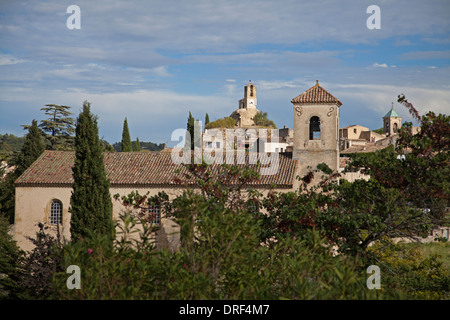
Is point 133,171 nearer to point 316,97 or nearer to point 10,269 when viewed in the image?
point 316,97

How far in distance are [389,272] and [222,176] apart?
7.93 meters

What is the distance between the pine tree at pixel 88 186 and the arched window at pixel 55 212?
5689 millimetres

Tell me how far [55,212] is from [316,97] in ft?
56.8

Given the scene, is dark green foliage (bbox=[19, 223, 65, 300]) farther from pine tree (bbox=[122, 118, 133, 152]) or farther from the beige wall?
pine tree (bbox=[122, 118, 133, 152])

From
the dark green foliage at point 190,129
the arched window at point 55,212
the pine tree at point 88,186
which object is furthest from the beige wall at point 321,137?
the dark green foliage at point 190,129

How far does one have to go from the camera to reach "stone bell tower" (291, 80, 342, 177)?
2764 centimetres

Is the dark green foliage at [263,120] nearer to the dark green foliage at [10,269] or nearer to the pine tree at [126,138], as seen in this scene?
the pine tree at [126,138]

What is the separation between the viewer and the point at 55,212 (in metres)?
28.1

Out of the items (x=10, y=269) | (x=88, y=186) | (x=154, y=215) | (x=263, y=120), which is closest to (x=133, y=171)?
(x=88, y=186)

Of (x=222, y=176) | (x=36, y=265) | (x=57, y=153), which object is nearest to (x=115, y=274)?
(x=36, y=265)

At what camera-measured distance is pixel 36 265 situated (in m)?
15.2

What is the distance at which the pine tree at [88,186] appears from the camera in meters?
22.5

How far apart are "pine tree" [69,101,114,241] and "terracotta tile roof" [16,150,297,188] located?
383 centimetres
